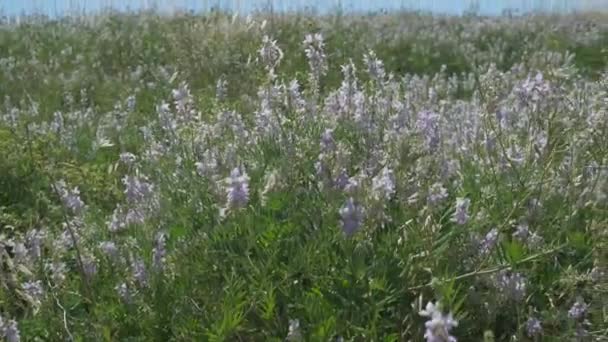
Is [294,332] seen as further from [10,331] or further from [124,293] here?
[10,331]

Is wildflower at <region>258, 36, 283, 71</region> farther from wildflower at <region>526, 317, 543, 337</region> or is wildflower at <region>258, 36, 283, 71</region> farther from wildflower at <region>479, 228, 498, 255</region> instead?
wildflower at <region>526, 317, 543, 337</region>

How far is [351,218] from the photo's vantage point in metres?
2.37

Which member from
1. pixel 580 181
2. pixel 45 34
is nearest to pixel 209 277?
pixel 580 181

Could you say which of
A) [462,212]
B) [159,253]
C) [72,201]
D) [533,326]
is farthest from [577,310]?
[72,201]

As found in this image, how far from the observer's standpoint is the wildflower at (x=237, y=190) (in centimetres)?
241

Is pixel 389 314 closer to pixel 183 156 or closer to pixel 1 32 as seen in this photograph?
pixel 183 156

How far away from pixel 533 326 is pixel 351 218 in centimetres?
55

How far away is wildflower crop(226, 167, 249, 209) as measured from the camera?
241 centimetres

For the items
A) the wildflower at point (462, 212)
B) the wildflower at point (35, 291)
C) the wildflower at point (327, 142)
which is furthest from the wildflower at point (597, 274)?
the wildflower at point (35, 291)

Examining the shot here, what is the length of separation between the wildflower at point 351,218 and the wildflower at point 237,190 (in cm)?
26

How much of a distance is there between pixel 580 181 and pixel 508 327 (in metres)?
0.57

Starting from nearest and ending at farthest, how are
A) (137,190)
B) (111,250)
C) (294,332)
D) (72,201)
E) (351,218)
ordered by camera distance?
(294,332) < (351,218) < (111,250) < (137,190) < (72,201)

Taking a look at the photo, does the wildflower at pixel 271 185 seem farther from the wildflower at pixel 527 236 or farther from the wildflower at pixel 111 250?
the wildflower at pixel 527 236

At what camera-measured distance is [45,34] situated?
10.1 m
